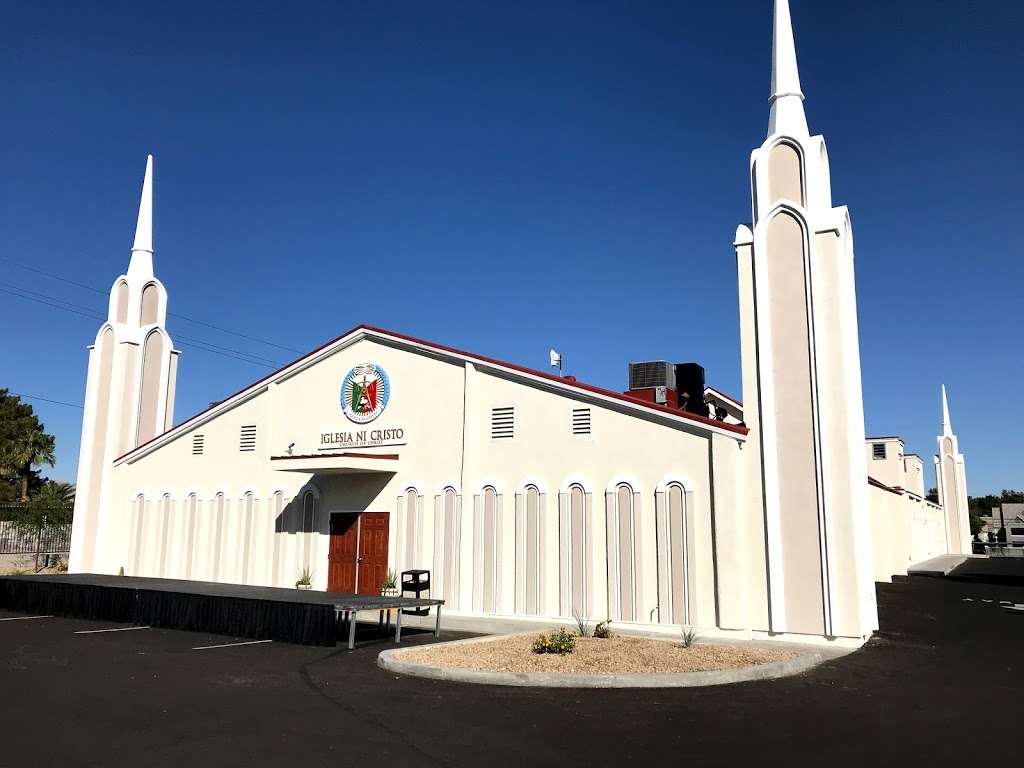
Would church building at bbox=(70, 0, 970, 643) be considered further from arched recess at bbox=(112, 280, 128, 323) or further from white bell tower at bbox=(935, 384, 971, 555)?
white bell tower at bbox=(935, 384, 971, 555)

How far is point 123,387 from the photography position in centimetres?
2794

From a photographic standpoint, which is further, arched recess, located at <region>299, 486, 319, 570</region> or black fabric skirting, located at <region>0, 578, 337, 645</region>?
arched recess, located at <region>299, 486, 319, 570</region>

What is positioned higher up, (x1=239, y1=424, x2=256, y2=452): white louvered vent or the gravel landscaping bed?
(x1=239, y1=424, x2=256, y2=452): white louvered vent

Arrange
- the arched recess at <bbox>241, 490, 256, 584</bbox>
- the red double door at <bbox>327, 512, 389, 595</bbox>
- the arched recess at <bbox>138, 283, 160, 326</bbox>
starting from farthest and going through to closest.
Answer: the arched recess at <bbox>138, 283, 160, 326</bbox> → the arched recess at <bbox>241, 490, 256, 584</bbox> → the red double door at <bbox>327, 512, 389, 595</bbox>

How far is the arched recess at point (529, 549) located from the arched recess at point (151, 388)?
1587cm

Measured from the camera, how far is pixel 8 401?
53.4m

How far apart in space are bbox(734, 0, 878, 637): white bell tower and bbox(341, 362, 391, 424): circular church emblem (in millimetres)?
9941

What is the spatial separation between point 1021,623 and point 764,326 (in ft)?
33.3

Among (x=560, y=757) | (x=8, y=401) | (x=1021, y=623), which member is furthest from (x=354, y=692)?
(x=8, y=401)

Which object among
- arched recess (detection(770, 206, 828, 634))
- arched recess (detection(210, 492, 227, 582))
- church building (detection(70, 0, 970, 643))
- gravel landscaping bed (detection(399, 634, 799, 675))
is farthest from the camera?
arched recess (detection(210, 492, 227, 582))

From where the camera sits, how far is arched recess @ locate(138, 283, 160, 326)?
93.4 feet

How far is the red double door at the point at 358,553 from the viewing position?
2122cm

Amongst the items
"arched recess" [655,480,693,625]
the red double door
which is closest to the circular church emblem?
the red double door

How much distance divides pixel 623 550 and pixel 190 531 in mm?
14722
